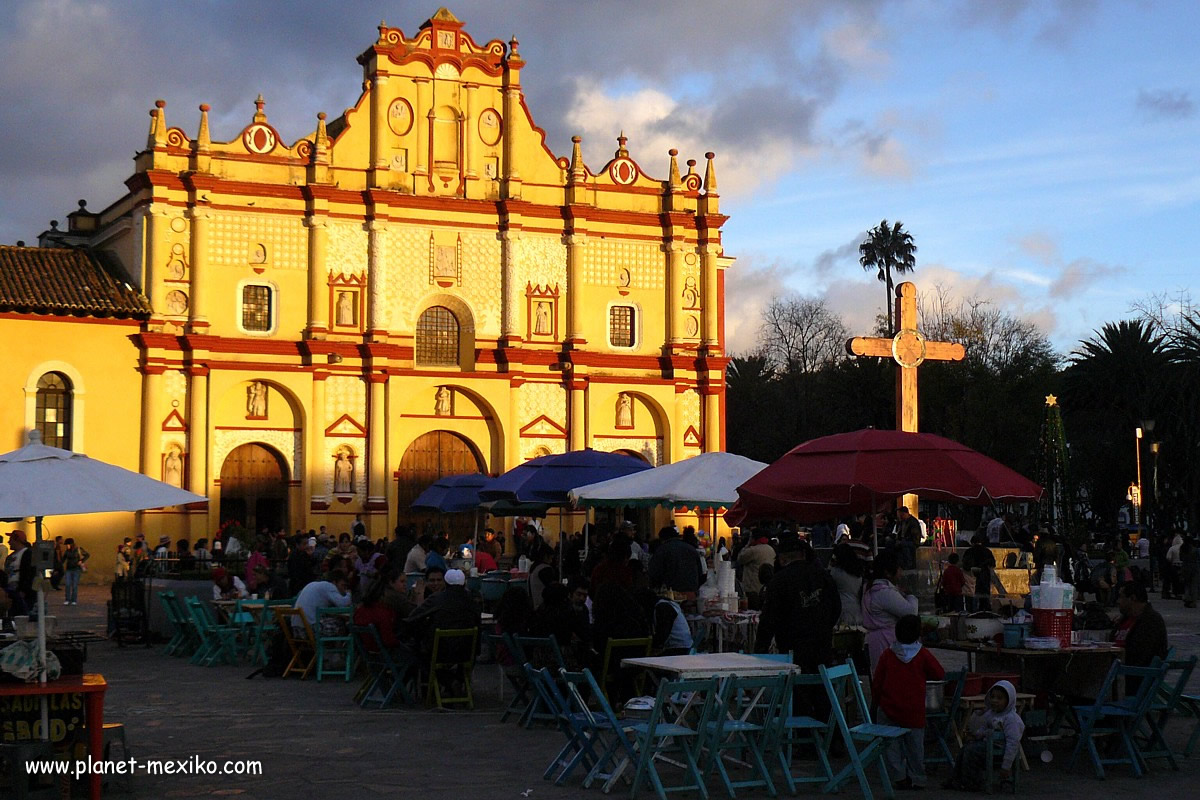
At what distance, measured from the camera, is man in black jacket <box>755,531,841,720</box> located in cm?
1155

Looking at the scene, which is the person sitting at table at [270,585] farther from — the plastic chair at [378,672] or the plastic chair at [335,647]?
the plastic chair at [378,672]

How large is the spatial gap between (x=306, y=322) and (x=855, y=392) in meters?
26.4

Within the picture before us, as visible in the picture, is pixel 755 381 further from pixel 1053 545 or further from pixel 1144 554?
pixel 1053 545

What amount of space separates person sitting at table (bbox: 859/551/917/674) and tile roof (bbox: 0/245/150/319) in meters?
29.3

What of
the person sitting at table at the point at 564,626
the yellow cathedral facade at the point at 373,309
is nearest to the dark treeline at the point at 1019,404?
the yellow cathedral facade at the point at 373,309

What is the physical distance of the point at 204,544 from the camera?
3569cm

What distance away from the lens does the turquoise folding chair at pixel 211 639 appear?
61.7 feet

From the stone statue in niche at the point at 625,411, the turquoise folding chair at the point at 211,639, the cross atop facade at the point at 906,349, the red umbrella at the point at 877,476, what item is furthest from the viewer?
the stone statue in niche at the point at 625,411

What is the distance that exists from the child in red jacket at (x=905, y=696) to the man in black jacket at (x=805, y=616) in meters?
1.10

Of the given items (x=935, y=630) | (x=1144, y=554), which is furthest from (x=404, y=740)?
(x=1144, y=554)

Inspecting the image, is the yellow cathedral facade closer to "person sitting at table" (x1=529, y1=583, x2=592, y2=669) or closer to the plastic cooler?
"person sitting at table" (x1=529, y1=583, x2=592, y2=669)

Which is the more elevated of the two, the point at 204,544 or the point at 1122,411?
the point at 1122,411

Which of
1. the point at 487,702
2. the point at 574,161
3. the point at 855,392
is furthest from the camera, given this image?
the point at 855,392

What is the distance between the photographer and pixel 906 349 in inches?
928
